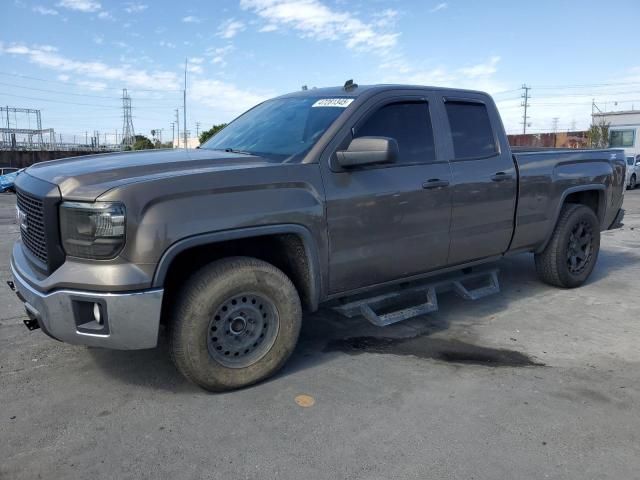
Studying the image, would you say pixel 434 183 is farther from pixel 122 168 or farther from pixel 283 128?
pixel 122 168

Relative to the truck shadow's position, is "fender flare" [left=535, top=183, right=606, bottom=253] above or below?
above

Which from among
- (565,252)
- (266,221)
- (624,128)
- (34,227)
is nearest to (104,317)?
(34,227)

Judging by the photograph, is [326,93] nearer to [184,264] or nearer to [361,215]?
[361,215]

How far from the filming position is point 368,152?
3.52 m

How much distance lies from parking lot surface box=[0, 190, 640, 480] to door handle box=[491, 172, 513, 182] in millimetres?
1290

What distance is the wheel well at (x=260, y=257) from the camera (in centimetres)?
330

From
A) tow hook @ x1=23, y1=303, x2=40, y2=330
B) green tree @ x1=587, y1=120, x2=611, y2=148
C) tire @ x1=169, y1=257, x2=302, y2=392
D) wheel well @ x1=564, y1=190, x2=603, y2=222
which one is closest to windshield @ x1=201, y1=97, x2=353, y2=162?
tire @ x1=169, y1=257, x2=302, y2=392

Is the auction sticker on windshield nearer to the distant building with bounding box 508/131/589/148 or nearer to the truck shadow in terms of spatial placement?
the truck shadow

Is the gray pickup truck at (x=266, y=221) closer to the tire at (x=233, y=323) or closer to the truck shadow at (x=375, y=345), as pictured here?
the tire at (x=233, y=323)

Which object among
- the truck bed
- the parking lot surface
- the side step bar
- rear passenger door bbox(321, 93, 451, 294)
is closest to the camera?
the parking lot surface

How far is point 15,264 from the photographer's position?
11.6 feet

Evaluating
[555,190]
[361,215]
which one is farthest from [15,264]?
[555,190]

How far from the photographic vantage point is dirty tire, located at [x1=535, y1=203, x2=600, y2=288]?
557cm

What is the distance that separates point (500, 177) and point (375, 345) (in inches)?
73.7
